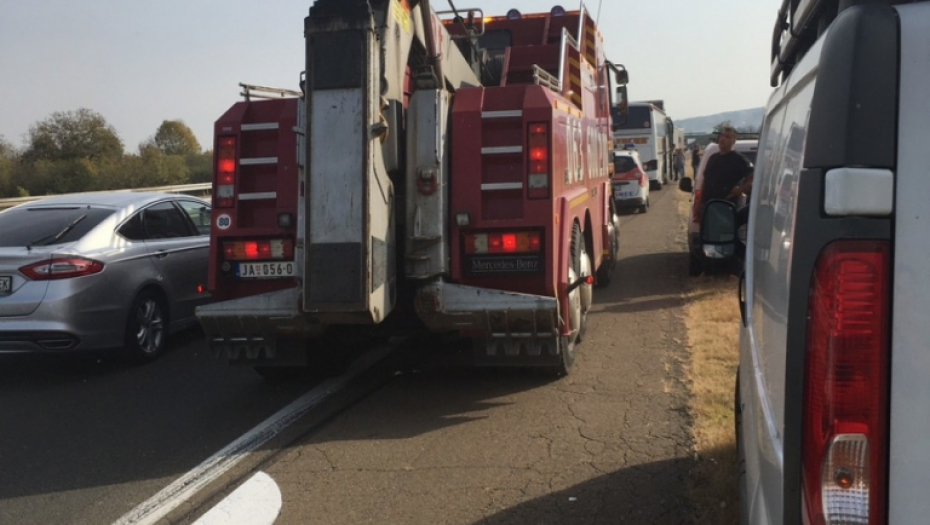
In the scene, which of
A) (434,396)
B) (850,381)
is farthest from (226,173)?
(850,381)

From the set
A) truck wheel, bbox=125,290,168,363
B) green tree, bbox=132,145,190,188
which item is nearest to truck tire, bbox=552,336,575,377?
truck wheel, bbox=125,290,168,363

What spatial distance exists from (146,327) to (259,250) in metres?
2.57

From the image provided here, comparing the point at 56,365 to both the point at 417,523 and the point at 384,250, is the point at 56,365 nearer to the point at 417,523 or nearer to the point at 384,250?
the point at 384,250

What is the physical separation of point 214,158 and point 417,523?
328 centimetres

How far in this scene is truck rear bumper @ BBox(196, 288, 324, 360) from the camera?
6.22 meters

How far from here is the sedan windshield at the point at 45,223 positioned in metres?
7.90

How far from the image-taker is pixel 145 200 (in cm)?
916

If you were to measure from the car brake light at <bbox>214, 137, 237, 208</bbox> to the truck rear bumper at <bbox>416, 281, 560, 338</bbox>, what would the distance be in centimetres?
160

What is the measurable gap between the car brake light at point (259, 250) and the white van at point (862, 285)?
4.98 metres

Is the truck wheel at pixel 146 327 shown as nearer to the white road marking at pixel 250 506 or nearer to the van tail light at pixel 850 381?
the white road marking at pixel 250 506

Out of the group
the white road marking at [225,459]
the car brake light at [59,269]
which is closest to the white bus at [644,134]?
the car brake light at [59,269]

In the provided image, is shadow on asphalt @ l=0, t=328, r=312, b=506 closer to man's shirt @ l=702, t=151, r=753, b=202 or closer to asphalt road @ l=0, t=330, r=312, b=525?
asphalt road @ l=0, t=330, r=312, b=525

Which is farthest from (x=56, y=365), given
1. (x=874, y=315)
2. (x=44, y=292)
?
(x=874, y=315)

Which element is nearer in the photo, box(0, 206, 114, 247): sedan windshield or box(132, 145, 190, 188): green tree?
box(0, 206, 114, 247): sedan windshield
